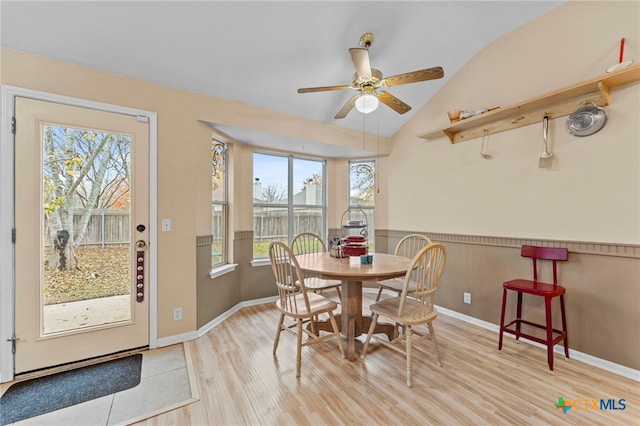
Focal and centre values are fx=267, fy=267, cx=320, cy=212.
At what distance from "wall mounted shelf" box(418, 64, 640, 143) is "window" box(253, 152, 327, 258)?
191 cm

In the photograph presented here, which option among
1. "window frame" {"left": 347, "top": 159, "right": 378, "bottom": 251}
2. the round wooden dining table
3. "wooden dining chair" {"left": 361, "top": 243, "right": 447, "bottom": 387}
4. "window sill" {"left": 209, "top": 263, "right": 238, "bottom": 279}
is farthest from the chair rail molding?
"window sill" {"left": 209, "top": 263, "right": 238, "bottom": 279}

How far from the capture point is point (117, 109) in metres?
2.35

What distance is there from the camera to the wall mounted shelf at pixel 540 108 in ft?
6.62

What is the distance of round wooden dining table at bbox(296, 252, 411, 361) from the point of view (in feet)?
6.72

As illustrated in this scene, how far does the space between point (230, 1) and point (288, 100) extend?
1176 mm

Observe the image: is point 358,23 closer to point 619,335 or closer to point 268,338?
point 268,338

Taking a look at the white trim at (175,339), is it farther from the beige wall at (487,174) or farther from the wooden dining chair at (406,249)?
the wooden dining chair at (406,249)

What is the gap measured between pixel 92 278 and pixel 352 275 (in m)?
2.21

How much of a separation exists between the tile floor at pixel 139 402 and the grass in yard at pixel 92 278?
746mm

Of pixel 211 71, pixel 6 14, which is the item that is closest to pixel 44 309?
pixel 6 14

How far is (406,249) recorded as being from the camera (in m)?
3.68

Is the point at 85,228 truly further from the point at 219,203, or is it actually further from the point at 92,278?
the point at 219,203

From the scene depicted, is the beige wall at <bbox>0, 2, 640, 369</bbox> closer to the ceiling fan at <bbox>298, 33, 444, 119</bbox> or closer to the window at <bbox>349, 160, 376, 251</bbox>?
the window at <bbox>349, 160, 376, 251</bbox>

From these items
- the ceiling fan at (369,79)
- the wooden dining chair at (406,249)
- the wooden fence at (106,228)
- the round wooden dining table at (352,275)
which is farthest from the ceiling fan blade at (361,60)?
the wooden fence at (106,228)
